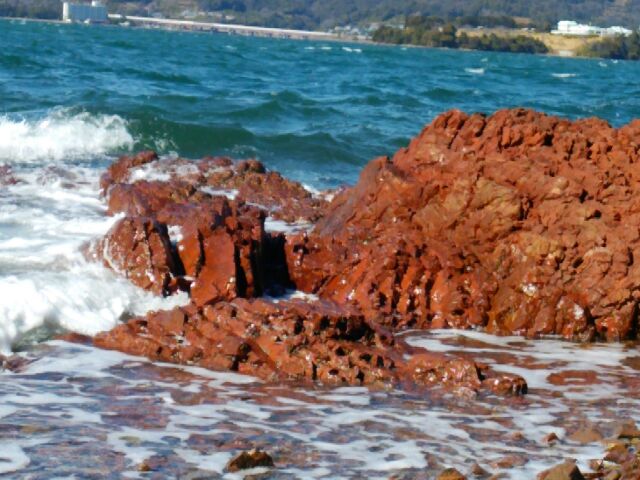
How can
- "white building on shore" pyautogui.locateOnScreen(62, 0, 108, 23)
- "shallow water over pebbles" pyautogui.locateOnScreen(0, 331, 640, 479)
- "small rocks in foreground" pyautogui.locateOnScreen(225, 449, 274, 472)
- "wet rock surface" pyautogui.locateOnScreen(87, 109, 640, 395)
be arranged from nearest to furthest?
"small rocks in foreground" pyautogui.locateOnScreen(225, 449, 274, 472)
"shallow water over pebbles" pyautogui.locateOnScreen(0, 331, 640, 479)
"wet rock surface" pyautogui.locateOnScreen(87, 109, 640, 395)
"white building on shore" pyautogui.locateOnScreen(62, 0, 108, 23)

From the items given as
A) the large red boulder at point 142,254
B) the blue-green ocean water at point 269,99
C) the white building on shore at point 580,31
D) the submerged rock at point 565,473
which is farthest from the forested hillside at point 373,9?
the submerged rock at point 565,473

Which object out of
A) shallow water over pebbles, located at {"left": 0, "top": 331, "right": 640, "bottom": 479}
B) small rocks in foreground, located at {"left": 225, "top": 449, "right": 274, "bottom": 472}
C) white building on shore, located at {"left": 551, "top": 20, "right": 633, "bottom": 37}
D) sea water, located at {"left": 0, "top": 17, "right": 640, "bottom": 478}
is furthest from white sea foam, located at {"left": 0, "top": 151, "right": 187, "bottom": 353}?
white building on shore, located at {"left": 551, "top": 20, "right": 633, "bottom": 37}

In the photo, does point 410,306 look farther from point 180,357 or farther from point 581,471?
point 581,471

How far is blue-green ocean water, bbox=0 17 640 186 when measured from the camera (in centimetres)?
1656

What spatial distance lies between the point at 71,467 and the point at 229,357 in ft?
5.58

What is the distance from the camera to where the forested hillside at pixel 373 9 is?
434ft

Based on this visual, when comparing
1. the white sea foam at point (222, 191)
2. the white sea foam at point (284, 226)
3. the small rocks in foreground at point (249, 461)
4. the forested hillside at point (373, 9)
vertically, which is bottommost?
the small rocks in foreground at point (249, 461)

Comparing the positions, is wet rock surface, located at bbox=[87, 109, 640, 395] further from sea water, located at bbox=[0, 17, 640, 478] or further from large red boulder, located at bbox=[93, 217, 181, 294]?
sea water, located at bbox=[0, 17, 640, 478]

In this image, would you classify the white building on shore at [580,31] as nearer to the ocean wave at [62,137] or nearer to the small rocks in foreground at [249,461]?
the ocean wave at [62,137]

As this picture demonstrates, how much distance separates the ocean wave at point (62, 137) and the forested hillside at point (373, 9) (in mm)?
109120

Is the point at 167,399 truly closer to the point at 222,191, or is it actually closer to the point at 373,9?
the point at 222,191

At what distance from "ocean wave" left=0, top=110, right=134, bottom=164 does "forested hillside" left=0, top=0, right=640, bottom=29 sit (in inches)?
4296

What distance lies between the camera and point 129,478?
4.40m

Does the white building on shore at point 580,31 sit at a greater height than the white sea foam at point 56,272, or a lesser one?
greater
